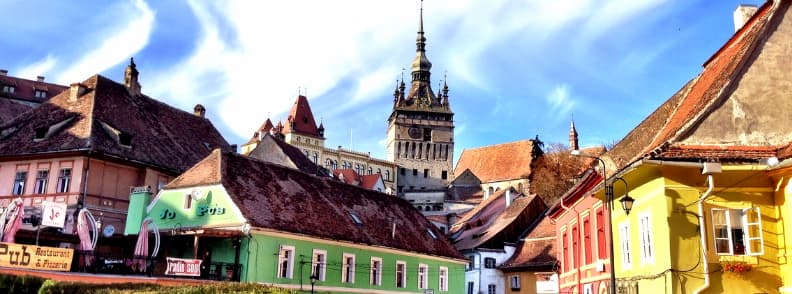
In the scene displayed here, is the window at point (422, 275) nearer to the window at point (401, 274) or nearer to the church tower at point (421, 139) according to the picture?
the window at point (401, 274)

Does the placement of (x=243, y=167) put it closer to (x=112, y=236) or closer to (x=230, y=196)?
(x=230, y=196)

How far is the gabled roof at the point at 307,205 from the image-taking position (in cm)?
2984

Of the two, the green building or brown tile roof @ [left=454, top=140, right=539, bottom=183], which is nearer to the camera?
the green building

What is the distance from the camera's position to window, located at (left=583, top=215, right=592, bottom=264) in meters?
24.6

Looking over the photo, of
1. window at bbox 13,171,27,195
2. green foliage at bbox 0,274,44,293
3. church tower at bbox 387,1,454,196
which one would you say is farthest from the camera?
church tower at bbox 387,1,454,196

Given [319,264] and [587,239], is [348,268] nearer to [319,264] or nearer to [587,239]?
[319,264]

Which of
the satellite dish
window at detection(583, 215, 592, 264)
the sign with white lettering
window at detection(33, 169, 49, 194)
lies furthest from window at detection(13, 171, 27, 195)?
window at detection(583, 215, 592, 264)

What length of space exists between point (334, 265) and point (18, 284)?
17.3 m

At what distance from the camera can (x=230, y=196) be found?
28844 mm

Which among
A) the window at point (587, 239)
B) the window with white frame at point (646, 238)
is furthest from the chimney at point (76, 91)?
the window with white frame at point (646, 238)

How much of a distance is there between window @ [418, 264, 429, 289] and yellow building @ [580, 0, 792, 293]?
20.3 meters

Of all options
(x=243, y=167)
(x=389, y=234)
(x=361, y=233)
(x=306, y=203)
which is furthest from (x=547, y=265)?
(x=243, y=167)

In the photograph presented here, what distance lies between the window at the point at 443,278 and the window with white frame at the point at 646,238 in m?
21.8

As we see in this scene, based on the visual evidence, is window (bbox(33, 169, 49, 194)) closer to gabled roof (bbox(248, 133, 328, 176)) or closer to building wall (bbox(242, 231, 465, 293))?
building wall (bbox(242, 231, 465, 293))
